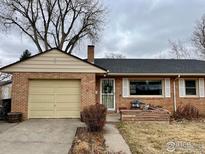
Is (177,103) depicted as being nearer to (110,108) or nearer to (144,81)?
(144,81)

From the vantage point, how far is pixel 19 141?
802cm

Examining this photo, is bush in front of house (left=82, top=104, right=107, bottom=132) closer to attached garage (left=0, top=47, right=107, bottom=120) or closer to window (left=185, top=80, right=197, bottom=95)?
attached garage (left=0, top=47, right=107, bottom=120)

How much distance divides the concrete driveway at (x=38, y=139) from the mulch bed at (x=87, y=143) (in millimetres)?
209

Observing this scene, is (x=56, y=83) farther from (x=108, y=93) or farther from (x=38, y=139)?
(x=38, y=139)

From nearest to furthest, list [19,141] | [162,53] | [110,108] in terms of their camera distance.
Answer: [19,141] → [110,108] → [162,53]

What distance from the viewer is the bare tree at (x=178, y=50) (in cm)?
3797

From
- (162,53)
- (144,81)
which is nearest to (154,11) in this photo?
(144,81)

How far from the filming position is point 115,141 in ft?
26.6

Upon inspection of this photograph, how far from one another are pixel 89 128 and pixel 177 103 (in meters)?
8.38

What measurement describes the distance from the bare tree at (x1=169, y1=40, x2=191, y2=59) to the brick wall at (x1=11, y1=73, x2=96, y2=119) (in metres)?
28.0

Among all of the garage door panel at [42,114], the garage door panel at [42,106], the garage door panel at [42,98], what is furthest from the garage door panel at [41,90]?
the garage door panel at [42,114]

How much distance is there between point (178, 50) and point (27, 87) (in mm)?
30989

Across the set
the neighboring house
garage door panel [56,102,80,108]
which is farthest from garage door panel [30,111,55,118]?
garage door panel [56,102,80,108]

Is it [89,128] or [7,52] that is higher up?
[7,52]
